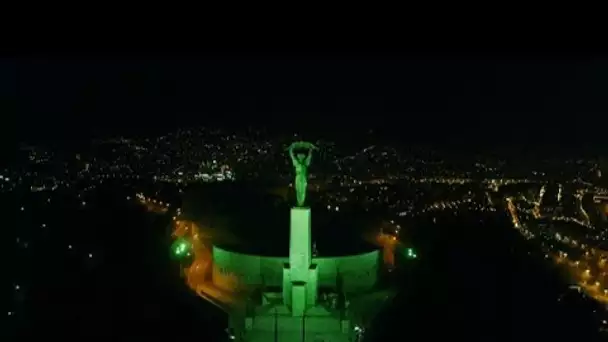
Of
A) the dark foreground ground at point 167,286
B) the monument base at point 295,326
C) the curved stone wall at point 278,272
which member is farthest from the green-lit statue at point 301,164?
the dark foreground ground at point 167,286

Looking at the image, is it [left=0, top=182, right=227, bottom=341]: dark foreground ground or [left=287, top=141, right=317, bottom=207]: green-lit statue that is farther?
[left=287, top=141, right=317, bottom=207]: green-lit statue

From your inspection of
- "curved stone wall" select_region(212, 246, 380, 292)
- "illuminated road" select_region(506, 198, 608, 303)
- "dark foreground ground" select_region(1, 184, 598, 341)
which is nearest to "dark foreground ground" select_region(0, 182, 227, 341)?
"dark foreground ground" select_region(1, 184, 598, 341)

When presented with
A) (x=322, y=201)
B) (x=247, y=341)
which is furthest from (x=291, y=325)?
(x=322, y=201)

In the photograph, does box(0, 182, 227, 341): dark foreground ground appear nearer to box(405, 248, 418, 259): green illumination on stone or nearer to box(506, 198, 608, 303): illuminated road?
box(405, 248, 418, 259): green illumination on stone

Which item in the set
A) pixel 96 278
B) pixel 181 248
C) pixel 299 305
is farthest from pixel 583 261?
pixel 96 278

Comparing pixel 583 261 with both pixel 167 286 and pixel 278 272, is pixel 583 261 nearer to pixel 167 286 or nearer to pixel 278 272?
pixel 278 272
